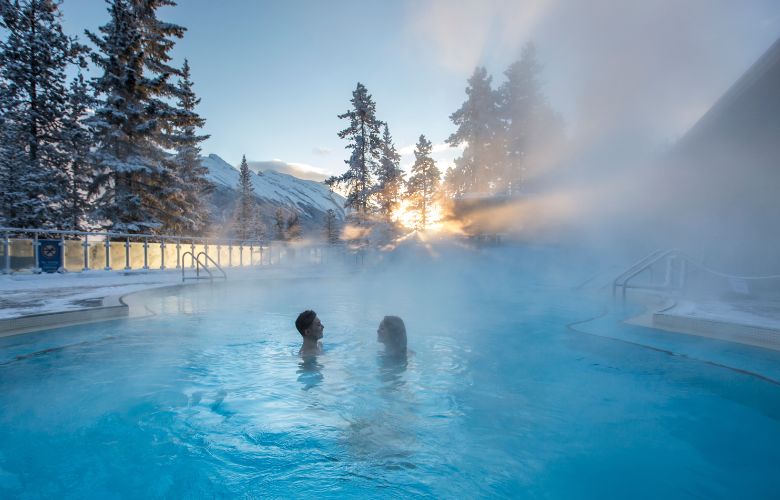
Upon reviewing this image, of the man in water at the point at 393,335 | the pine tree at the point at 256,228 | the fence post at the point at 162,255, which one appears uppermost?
the pine tree at the point at 256,228

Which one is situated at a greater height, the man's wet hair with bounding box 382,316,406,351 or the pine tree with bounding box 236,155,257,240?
the pine tree with bounding box 236,155,257,240

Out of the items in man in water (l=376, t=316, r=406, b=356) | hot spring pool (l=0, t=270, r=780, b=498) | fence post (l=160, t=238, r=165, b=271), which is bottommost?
hot spring pool (l=0, t=270, r=780, b=498)

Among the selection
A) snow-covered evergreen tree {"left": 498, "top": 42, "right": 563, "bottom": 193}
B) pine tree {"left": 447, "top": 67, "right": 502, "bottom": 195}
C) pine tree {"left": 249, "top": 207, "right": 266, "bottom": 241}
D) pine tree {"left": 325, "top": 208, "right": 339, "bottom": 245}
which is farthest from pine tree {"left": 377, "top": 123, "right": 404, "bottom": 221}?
pine tree {"left": 325, "top": 208, "right": 339, "bottom": 245}

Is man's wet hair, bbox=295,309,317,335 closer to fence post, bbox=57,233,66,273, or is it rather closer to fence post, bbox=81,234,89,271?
fence post, bbox=57,233,66,273

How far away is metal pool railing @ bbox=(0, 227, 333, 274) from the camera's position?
11883mm

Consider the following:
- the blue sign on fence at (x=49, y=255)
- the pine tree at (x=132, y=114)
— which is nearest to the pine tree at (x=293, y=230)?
the pine tree at (x=132, y=114)

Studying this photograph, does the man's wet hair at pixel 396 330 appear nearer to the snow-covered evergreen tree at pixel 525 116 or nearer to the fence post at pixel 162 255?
the fence post at pixel 162 255

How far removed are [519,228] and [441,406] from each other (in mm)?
20655

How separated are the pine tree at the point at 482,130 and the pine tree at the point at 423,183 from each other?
7.80 metres

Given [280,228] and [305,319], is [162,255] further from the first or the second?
[280,228]

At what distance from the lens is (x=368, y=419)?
4.14m

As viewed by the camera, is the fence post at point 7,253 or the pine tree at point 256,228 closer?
the fence post at point 7,253

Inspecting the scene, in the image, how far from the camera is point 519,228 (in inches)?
917

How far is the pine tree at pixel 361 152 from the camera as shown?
2339 centimetres
